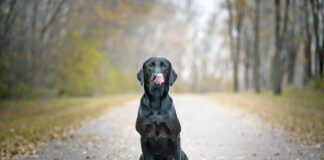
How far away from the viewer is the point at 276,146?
413 inches

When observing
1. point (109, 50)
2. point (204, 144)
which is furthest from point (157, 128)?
point (109, 50)

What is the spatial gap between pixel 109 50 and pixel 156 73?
4455 cm

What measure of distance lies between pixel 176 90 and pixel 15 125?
54932 mm

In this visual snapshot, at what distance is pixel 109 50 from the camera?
49.2m

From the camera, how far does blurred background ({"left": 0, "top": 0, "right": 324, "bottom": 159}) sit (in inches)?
875

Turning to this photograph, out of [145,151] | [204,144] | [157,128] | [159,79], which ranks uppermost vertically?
[159,79]

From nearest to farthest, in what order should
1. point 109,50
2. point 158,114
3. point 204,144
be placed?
A: 1. point 158,114
2. point 204,144
3. point 109,50

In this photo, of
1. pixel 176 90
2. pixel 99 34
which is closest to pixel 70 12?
pixel 99 34

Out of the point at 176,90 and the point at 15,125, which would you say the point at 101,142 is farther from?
the point at 176,90

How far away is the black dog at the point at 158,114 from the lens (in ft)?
17.3

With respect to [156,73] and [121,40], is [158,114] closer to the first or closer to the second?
[156,73]

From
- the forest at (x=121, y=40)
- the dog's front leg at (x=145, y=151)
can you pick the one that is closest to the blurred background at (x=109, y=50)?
the forest at (x=121, y=40)

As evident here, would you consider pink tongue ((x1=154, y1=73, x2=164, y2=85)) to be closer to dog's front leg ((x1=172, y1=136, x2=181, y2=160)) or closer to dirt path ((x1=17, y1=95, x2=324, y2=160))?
dog's front leg ((x1=172, y1=136, x2=181, y2=160))

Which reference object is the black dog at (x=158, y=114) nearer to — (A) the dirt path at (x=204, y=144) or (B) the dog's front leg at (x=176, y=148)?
(B) the dog's front leg at (x=176, y=148)
